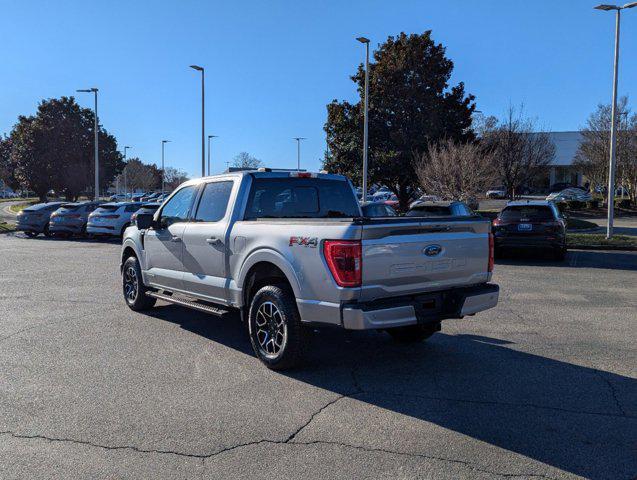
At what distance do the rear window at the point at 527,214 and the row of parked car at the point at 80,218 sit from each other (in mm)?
12065

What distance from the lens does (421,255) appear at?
5359 millimetres

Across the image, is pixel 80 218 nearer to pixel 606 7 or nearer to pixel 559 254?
pixel 559 254

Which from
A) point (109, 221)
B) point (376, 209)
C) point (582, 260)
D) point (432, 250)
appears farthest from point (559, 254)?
point (109, 221)

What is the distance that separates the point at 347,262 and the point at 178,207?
347cm

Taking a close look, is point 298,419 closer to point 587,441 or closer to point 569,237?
point 587,441

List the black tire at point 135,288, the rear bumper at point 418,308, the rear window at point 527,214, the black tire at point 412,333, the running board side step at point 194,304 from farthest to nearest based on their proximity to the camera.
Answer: the rear window at point 527,214
the black tire at point 135,288
the black tire at point 412,333
the running board side step at point 194,304
the rear bumper at point 418,308

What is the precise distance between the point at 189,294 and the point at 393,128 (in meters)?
25.7

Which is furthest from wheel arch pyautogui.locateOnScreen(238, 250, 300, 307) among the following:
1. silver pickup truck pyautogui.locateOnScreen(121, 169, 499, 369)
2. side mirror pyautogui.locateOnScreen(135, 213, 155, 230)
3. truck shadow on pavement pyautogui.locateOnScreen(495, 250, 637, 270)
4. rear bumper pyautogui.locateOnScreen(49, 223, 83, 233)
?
rear bumper pyautogui.locateOnScreen(49, 223, 83, 233)

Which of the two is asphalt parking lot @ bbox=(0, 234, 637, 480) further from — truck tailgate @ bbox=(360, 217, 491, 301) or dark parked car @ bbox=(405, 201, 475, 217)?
dark parked car @ bbox=(405, 201, 475, 217)

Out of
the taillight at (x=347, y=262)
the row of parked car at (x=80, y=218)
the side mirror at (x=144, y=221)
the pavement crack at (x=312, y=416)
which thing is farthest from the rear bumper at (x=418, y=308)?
the row of parked car at (x=80, y=218)

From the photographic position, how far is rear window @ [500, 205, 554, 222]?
1499 centimetres

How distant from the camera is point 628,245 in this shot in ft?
60.8

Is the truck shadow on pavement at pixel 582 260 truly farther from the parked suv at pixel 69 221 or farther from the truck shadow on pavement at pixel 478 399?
the parked suv at pixel 69 221

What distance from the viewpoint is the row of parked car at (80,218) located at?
22.0 meters
